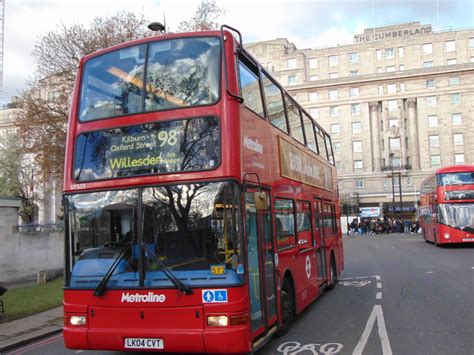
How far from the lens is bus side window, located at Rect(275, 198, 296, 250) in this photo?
7164 mm

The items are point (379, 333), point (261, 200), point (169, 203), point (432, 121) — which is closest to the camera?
point (169, 203)

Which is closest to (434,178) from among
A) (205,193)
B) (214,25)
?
(214,25)

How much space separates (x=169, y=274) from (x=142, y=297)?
0.44 m

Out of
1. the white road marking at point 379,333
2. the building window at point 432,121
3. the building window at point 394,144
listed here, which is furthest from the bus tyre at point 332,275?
the building window at point 432,121

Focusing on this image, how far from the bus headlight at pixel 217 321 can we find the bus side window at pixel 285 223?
2.05 meters

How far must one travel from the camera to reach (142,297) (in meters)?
5.49

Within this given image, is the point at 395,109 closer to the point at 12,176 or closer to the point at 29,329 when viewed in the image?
the point at 12,176

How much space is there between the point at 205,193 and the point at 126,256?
3.93 feet

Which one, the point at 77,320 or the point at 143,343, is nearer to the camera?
the point at 143,343

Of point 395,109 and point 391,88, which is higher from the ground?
point 391,88

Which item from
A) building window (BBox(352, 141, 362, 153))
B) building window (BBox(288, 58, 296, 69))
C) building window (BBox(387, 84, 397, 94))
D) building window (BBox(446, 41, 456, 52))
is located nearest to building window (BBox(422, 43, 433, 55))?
building window (BBox(446, 41, 456, 52))

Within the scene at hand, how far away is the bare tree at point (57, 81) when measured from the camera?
2362cm

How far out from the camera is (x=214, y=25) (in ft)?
79.0

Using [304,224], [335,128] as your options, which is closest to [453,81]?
[335,128]
